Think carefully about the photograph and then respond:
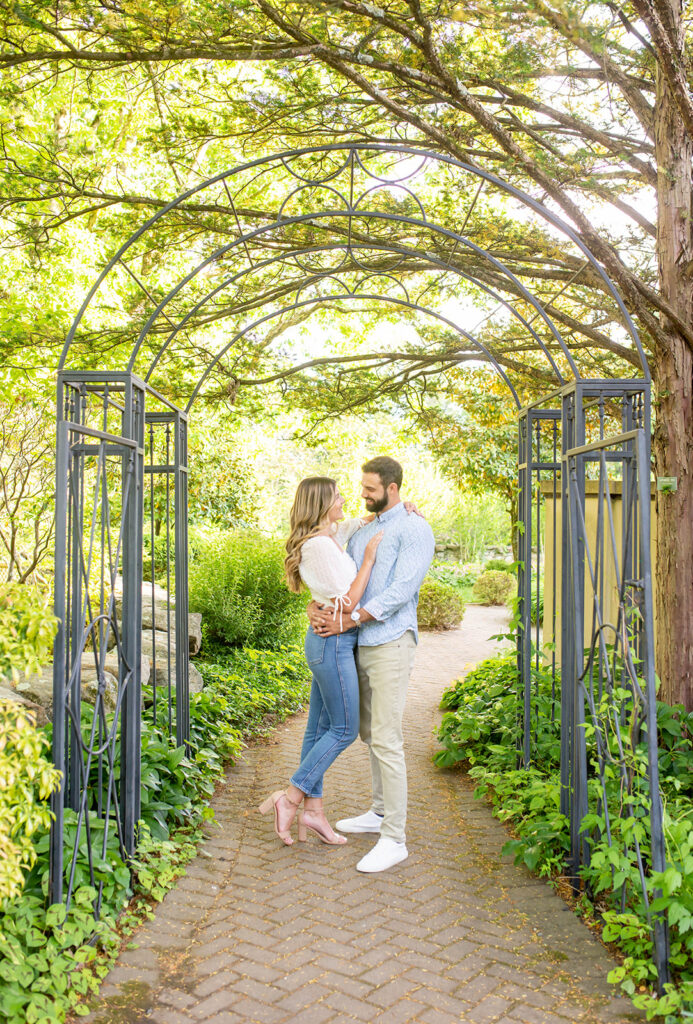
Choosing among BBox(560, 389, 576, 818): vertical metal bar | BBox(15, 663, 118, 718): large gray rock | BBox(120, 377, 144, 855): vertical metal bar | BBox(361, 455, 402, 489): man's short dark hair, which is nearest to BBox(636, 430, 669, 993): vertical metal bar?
BBox(560, 389, 576, 818): vertical metal bar

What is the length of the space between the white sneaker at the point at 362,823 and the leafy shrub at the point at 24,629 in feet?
7.47

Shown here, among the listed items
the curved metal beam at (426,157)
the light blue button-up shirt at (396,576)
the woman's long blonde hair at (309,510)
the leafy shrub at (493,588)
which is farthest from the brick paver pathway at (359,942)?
the leafy shrub at (493,588)

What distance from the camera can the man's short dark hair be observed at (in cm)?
414

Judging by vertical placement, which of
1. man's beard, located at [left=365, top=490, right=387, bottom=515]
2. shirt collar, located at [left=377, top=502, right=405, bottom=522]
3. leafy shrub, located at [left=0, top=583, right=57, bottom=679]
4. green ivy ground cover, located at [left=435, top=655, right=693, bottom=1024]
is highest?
man's beard, located at [left=365, top=490, right=387, bottom=515]

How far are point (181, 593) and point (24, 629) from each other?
7.32 ft

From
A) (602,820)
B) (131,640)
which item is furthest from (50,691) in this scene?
(602,820)

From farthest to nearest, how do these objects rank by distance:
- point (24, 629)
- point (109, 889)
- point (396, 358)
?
point (396, 358) → point (109, 889) → point (24, 629)

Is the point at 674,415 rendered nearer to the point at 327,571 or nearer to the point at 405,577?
the point at 405,577

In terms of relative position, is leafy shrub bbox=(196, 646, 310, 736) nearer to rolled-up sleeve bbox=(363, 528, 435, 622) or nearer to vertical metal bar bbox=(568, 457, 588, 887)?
rolled-up sleeve bbox=(363, 528, 435, 622)

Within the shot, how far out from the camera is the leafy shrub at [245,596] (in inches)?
339

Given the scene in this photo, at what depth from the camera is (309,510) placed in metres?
4.18

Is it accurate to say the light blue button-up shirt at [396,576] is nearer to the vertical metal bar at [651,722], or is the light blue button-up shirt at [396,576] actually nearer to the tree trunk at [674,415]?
the vertical metal bar at [651,722]

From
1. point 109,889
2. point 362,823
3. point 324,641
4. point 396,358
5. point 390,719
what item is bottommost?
point 362,823

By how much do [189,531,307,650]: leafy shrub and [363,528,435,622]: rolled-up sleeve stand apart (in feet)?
15.5
